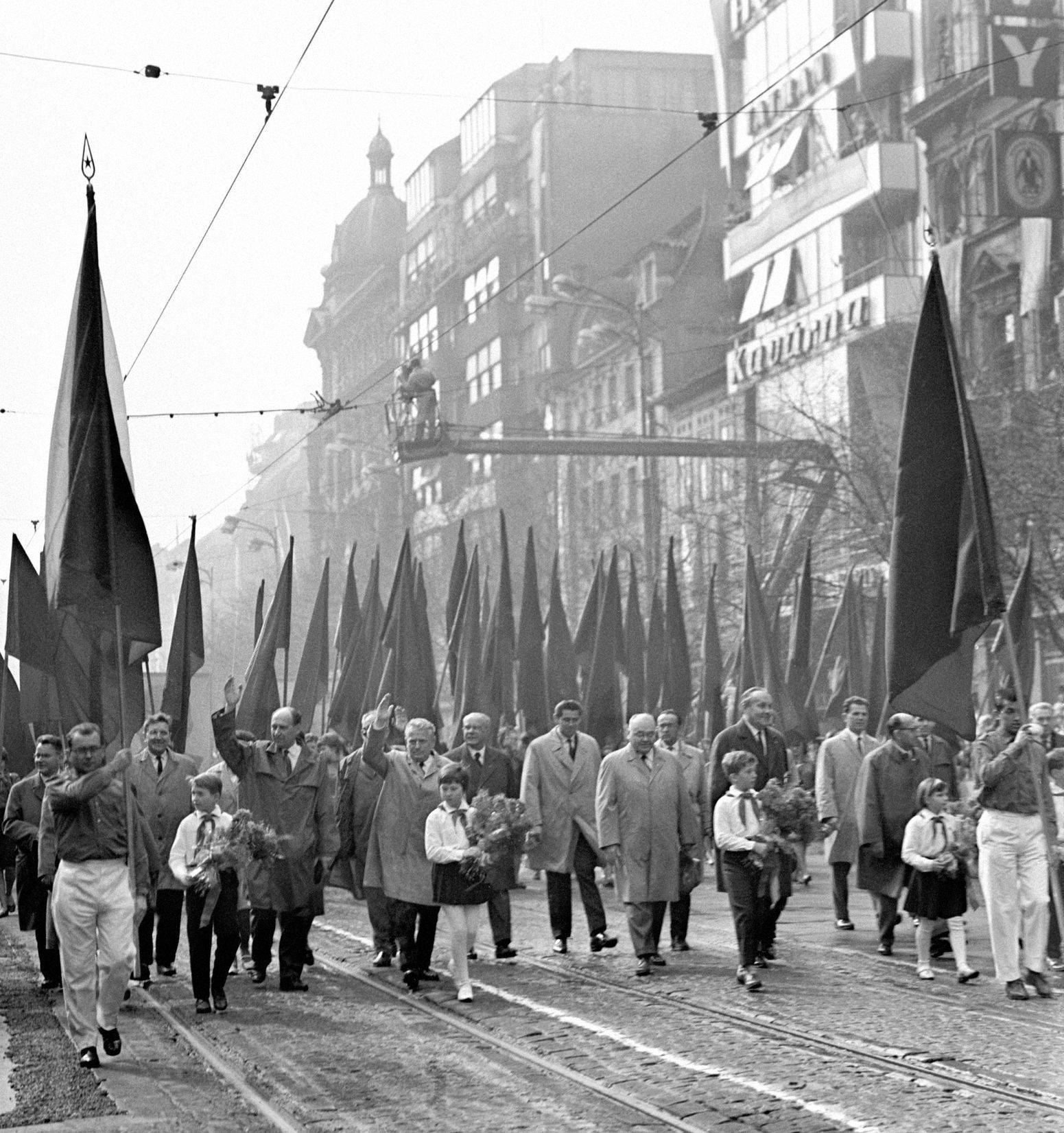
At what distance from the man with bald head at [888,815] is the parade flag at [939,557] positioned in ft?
13.4

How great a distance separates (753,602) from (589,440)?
21.8 metres

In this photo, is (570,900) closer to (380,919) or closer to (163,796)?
(380,919)

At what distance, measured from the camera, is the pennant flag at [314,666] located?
1088 inches

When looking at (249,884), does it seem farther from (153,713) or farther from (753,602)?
(753,602)

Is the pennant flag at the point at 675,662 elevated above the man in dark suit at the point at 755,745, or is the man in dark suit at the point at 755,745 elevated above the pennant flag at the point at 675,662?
the pennant flag at the point at 675,662

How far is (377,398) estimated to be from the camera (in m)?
111

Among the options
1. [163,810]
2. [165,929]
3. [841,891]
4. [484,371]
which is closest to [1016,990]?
[841,891]

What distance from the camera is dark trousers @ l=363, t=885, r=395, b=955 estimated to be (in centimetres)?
1490

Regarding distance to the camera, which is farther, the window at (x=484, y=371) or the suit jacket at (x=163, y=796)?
the window at (x=484, y=371)

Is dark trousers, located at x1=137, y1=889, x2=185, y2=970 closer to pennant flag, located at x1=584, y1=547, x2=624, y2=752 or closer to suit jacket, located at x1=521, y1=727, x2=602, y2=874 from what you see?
suit jacket, located at x1=521, y1=727, x2=602, y2=874

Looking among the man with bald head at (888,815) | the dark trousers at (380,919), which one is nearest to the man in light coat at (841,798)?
the man with bald head at (888,815)

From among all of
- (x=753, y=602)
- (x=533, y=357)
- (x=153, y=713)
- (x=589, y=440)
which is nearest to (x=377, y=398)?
(x=533, y=357)

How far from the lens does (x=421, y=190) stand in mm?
107312

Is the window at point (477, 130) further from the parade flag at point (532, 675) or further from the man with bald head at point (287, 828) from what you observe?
the man with bald head at point (287, 828)
